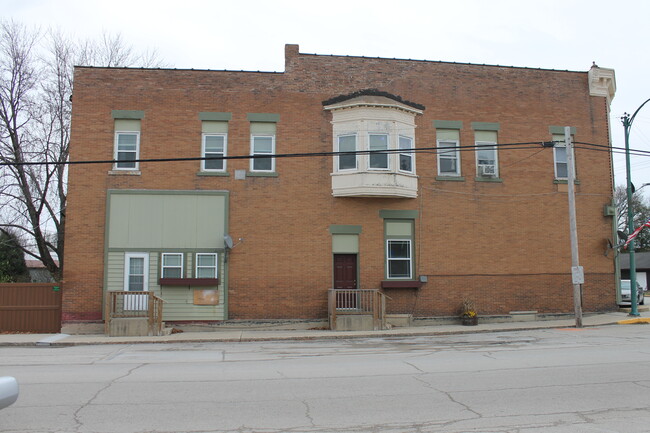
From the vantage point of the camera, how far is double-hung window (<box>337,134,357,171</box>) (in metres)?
20.5

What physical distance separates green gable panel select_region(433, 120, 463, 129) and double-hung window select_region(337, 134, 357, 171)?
3.18m

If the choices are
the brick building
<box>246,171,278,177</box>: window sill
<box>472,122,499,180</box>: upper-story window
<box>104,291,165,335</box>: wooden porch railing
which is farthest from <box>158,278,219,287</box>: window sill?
<box>472,122,499,180</box>: upper-story window

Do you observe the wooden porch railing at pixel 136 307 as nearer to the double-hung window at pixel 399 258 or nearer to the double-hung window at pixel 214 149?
the double-hung window at pixel 214 149

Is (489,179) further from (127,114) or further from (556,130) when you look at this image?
(127,114)

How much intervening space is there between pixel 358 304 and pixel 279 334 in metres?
2.86

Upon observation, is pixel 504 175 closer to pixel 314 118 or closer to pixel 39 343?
pixel 314 118

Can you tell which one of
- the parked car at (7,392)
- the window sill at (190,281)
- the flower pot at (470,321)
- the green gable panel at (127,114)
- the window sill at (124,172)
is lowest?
the flower pot at (470,321)

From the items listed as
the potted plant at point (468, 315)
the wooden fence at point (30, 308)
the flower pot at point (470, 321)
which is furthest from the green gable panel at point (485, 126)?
the wooden fence at point (30, 308)

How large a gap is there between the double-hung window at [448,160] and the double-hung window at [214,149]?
25.3 feet

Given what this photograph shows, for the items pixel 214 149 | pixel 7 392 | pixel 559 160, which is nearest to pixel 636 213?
pixel 559 160

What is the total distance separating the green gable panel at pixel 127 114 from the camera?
20.0m

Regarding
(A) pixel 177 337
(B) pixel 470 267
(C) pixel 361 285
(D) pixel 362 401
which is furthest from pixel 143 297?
(D) pixel 362 401

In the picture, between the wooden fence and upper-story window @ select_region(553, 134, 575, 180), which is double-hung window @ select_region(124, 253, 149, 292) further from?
upper-story window @ select_region(553, 134, 575, 180)

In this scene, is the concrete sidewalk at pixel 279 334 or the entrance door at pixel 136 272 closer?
the concrete sidewalk at pixel 279 334
